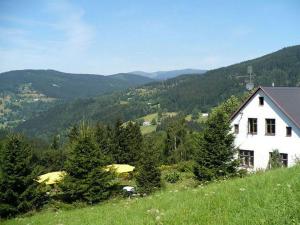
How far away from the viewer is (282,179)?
10570 millimetres

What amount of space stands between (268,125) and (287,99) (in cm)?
306

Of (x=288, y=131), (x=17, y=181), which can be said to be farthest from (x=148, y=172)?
(x=288, y=131)

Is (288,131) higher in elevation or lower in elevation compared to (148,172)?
higher

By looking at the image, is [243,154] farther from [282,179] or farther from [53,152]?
[53,152]

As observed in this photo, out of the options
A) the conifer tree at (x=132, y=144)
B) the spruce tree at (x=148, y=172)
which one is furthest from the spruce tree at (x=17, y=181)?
Result: the conifer tree at (x=132, y=144)

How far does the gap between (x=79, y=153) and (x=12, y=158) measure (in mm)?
4306

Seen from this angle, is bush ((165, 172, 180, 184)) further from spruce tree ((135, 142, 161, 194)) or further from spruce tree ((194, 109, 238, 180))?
spruce tree ((194, 109, 238, 180))

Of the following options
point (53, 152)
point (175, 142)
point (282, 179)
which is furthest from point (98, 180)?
point (175, 142)

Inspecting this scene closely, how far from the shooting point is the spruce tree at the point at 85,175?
2467 cm

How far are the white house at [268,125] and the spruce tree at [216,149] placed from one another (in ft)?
29.5

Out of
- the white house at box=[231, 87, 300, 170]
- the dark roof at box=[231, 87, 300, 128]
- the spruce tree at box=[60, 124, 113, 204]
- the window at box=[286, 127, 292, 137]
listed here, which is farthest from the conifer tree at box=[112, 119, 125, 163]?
the spruce tree at box=[60, 124, 113, 204]

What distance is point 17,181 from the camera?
25.4 metres

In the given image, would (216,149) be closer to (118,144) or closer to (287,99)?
(287,99)

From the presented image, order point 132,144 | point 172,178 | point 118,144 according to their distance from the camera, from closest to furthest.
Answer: point 172,178 → point 132,144 → point 118,144
